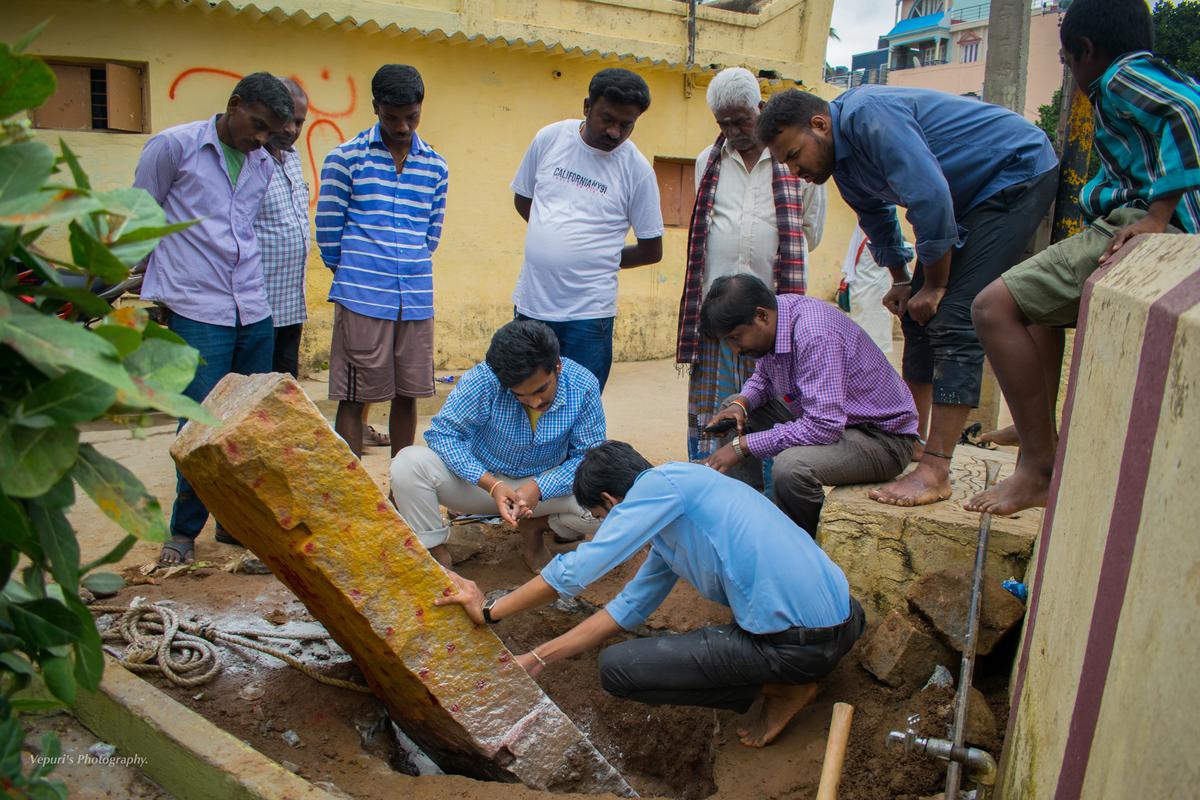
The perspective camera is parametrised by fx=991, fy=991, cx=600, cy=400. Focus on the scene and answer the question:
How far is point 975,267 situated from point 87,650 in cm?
316

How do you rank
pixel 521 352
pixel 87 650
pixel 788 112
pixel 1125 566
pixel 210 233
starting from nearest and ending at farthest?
1. pixel 87 650
2. pixel 1125 566
3. pixel 788 112
4. pixel 521 352
5. pixel 210 233

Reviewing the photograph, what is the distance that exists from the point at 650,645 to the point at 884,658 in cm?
80

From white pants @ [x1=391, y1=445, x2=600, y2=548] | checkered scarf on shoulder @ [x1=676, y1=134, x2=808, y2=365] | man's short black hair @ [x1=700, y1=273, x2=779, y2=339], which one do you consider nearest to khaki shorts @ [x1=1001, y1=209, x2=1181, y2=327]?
man's short black hair @ [x1=700, y1=273, x2=779, y2=339]

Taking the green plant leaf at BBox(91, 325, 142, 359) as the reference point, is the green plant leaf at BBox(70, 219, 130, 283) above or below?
above

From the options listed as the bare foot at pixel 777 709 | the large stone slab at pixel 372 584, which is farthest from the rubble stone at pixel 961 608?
the large stone slab at pixel 372 584

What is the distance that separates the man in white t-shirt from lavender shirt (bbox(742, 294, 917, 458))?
1.05 metres

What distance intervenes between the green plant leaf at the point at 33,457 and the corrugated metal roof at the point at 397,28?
7.11 m

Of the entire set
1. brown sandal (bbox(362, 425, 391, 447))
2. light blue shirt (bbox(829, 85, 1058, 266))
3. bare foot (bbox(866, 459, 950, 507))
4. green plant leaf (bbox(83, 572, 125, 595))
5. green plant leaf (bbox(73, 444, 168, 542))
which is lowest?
brown sandal (bbox(362, 425, 391, 447))

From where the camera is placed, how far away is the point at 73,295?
133cm

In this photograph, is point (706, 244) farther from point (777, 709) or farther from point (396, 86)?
point (777, 709)

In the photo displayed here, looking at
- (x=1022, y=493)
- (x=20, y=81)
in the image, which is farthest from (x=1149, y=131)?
(x=20, y=81)

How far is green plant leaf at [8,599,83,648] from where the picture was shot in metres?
1.42

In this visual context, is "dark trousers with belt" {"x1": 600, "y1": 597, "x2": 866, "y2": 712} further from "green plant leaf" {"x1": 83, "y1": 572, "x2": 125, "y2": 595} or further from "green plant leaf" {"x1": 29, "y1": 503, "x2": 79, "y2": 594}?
"green plant leaf" {"x1": 29, "y1": 503, "x2": 79, "y2": 594}

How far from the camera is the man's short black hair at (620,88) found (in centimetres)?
445
